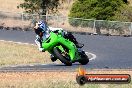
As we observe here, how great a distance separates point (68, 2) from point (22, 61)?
161 ft

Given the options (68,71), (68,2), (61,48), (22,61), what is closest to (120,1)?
(68,2)

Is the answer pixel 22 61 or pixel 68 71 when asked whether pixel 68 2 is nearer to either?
pixel 22 61

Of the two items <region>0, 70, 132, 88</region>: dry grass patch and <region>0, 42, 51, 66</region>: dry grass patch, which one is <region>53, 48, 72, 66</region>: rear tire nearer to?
<region>0, 70, 132, 88</region>: dry grass patch

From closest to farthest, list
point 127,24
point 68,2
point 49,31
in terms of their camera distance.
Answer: point 49,31 → point 127,24 → point 68,2

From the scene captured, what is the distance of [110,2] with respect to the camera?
51375 millimetres

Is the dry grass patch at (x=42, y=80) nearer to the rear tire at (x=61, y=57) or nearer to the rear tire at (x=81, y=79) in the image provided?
the rear tire at (x=61, y=57)

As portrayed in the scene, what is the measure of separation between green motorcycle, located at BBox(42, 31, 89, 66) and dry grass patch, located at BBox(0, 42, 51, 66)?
12786 millimetres

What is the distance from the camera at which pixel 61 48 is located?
11898 mm

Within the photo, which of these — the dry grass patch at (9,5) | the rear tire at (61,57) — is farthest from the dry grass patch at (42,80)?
the dry grass patch at (9,5)

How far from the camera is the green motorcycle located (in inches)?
453

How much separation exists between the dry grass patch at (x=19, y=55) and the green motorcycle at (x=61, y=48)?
12786mm

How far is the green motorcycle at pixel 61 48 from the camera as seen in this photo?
37.7 feet

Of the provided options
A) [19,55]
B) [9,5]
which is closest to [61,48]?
[19,55]

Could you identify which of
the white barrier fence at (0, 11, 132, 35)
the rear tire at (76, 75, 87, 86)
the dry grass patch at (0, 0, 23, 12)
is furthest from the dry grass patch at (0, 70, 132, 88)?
the dry grass patch at (0, 0, 23, 12)
